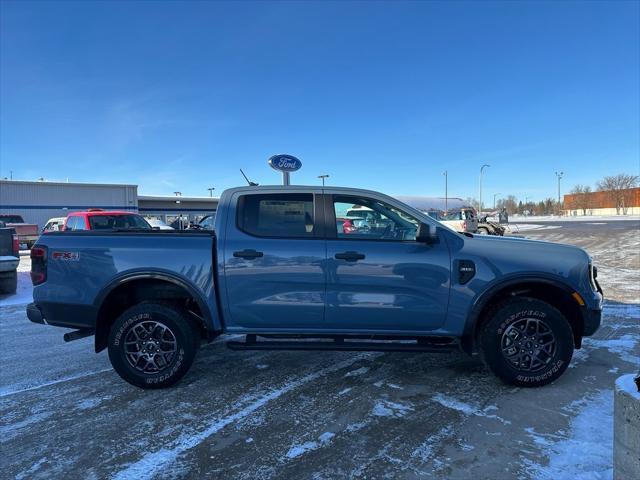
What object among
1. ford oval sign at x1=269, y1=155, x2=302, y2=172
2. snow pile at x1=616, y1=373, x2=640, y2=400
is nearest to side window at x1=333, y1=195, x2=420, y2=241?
snow pile at x1=616, y1=373, x2=640, y2=400

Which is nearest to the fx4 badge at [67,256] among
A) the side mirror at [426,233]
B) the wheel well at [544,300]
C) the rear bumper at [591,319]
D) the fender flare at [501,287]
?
the side mirror at [426,233]

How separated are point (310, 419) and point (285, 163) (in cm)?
780

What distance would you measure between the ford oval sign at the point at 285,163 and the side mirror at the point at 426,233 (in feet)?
22.4

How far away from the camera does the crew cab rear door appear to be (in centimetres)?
393

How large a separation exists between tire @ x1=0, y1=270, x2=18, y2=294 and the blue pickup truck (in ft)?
21.0

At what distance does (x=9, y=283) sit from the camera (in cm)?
928

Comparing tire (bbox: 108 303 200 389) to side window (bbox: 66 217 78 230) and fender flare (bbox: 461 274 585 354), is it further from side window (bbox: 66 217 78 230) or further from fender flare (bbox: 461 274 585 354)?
side window (bbox: 66 217 78 230)

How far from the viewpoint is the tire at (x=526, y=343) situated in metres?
3.91

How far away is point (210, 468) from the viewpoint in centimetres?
282

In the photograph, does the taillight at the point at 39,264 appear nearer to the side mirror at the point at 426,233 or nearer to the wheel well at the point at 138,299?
the wheel well at the point at 138,299

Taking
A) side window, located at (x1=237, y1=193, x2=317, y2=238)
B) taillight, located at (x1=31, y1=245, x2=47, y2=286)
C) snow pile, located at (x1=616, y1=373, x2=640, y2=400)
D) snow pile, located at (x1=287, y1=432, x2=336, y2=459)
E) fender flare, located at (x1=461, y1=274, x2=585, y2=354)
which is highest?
side window, located at (x1=237, y1=193, x2=317, y2=238)

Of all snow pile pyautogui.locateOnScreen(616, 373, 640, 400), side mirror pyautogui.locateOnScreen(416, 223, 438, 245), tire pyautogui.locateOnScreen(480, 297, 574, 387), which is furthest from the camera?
tire pyautogui.locateOnScreen(480, 297, 574, 387)

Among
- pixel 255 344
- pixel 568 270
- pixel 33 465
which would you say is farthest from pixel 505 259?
pixel 33 465

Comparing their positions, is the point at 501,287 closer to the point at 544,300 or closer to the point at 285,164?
the point at 544,300
